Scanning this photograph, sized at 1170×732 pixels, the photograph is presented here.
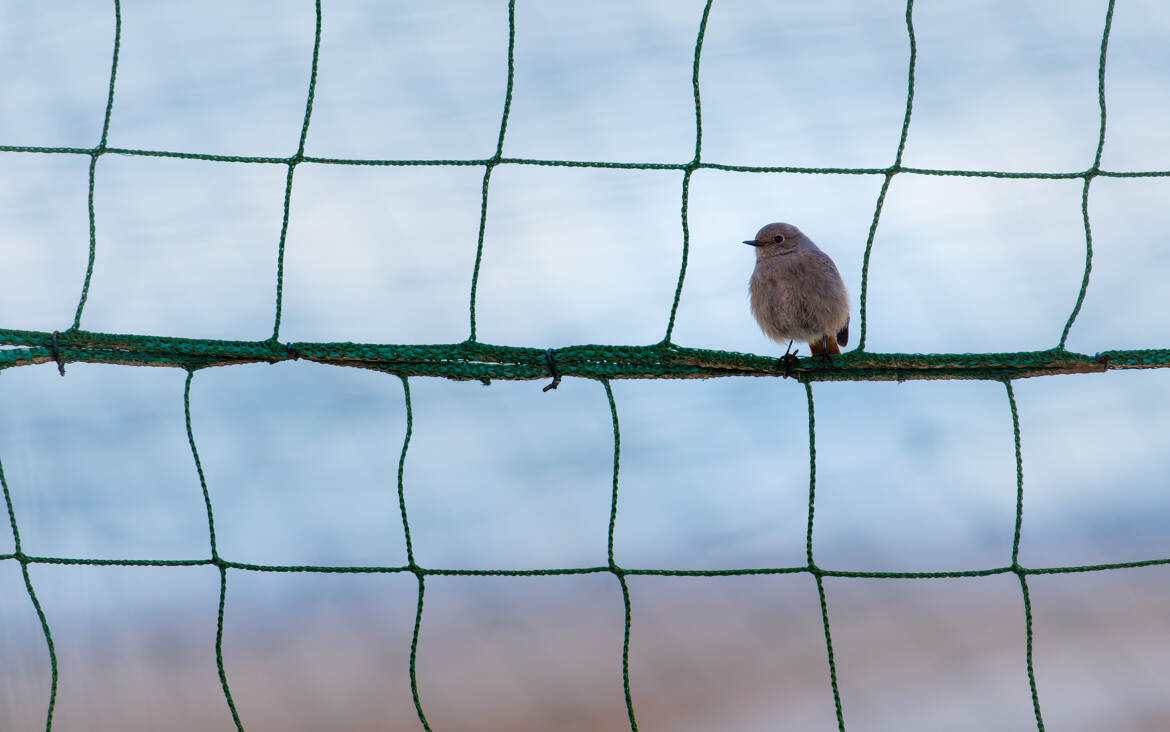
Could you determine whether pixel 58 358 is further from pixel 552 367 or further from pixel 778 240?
pixel 778 240

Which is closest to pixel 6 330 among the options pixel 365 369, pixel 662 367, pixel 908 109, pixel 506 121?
pixel 365 369

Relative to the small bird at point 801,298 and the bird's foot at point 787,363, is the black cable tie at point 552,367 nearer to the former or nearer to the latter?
the bird's foot at point 787,363

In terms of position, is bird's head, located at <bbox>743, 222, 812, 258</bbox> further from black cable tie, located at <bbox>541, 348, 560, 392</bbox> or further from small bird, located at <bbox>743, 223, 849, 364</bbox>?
black cable tie, located at <bbox>541, 348, 560, 392</bbox>

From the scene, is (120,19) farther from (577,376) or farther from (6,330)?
(577,376)

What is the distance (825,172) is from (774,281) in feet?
2.33

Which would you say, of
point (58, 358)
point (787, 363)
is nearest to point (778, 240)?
point (787, 363)

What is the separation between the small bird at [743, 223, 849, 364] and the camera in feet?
8.95

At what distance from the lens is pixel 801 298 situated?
273 centimetres

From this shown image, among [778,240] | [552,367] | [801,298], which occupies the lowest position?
[552,367]

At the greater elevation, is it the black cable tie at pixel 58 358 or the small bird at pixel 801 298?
the small bird at pixel 801 298

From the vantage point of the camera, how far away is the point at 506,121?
2201 millimetres

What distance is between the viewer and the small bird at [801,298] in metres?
2.73

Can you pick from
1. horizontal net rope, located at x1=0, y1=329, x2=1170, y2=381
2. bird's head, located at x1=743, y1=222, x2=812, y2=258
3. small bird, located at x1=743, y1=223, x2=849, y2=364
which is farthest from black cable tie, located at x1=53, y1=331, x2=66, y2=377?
bird's head, located at x1=743, y1=222, x2=812, y2=258

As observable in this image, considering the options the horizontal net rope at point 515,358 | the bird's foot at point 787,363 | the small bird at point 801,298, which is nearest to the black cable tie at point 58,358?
the horizontal net rope at point 515,358
